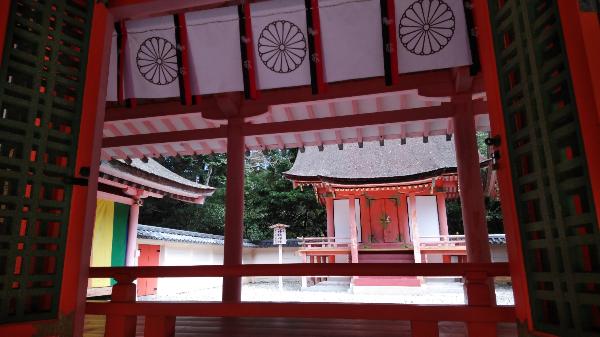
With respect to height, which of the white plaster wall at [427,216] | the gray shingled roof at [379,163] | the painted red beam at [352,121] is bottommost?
the white plaster wall at [427,216]

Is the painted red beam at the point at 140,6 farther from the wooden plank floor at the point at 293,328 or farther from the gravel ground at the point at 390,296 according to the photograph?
the gravel ground at the point at 390,296

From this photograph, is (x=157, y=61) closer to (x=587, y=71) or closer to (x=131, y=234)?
(x=587, y=71)

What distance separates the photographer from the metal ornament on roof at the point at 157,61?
3914mm

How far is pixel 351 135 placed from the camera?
19.3ft

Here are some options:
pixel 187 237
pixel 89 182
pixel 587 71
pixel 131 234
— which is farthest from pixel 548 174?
pixel 187 237

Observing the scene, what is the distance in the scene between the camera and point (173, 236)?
1444 centimetres

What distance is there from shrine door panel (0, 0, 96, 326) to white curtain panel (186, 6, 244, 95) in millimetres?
1661

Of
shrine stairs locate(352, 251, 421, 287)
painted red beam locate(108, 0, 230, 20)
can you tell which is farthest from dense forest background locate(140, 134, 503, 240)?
painted red beam locate(108, 0, 230, 20)

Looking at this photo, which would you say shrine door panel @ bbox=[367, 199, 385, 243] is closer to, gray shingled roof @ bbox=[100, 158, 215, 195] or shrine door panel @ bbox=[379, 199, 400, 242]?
shrine door panel @ bbox=[379, 199, 400, 242]

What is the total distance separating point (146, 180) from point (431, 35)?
7.58m

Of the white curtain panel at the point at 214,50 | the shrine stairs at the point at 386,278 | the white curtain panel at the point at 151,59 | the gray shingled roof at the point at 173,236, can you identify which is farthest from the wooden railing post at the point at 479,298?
the gray shingled roof at the point at 173,236

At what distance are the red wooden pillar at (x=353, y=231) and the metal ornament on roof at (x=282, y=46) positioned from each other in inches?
400

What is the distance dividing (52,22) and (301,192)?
74.6 feet

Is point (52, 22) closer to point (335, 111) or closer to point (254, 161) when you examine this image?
point (335, 111)
